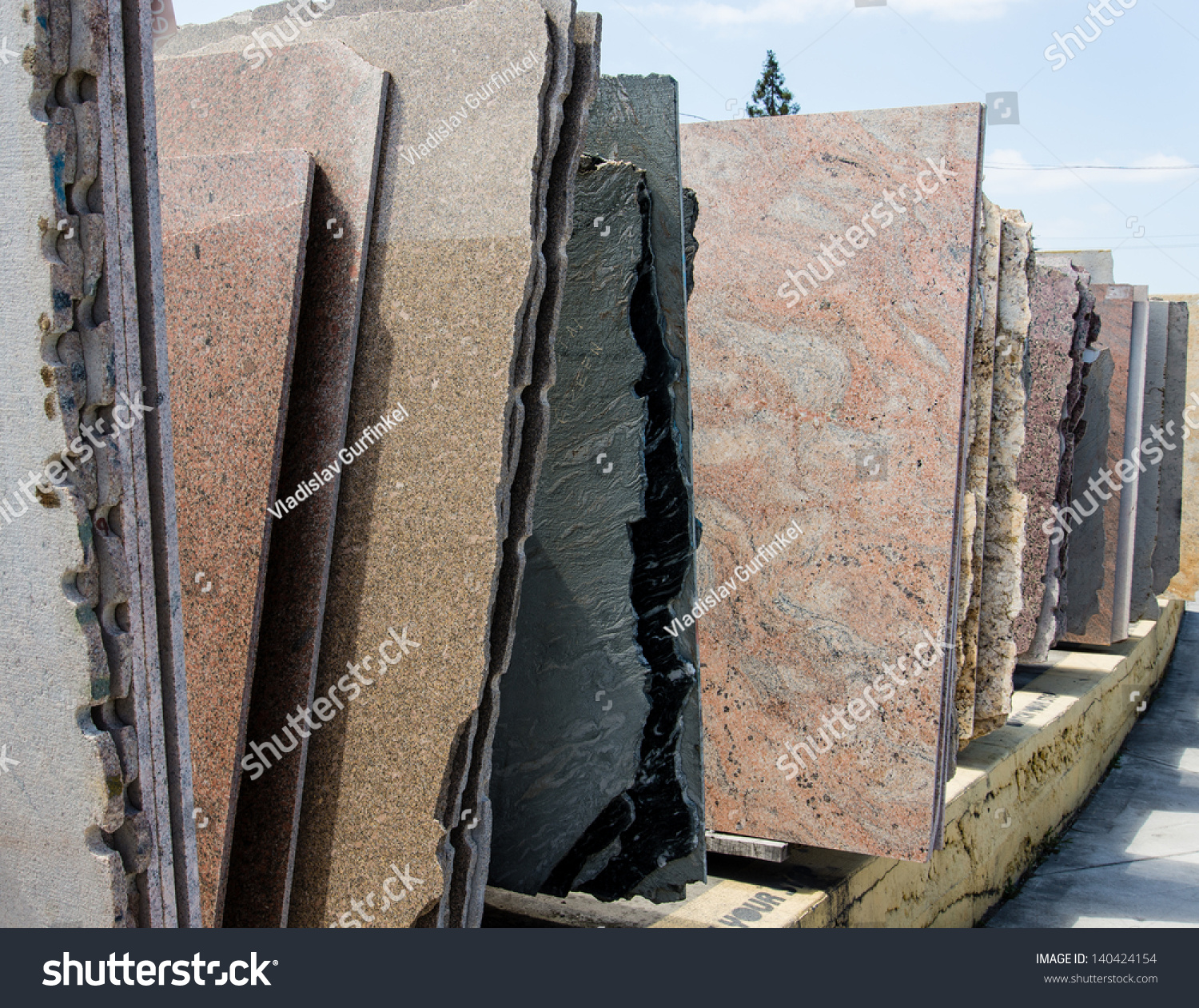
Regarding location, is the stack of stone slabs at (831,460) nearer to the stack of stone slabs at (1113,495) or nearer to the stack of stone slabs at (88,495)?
the stack of stone slabs at (88,495)

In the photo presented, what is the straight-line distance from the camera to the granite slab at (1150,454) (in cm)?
766

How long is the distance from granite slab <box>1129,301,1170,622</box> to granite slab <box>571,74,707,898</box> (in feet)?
19.0

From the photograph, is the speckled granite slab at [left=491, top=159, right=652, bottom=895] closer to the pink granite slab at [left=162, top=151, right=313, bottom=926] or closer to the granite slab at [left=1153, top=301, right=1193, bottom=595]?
the pink granite slab at [left=162, top=151, right=313, bottom=926]

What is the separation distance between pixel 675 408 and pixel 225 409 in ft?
3.72

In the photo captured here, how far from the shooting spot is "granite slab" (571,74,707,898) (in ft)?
9.21

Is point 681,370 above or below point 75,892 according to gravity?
above

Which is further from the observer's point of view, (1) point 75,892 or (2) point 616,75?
(2) point 616,75

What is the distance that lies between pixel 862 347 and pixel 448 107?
1677 millimetres

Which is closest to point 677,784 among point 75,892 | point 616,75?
point 75,892

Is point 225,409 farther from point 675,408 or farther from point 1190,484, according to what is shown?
point 1190,484

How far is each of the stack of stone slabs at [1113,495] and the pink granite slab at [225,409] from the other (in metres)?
5.87

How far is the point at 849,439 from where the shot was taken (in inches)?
138

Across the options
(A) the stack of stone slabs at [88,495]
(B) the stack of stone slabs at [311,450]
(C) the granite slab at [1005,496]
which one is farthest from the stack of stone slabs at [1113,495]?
(A) the stack of stone slabs at [88,495]

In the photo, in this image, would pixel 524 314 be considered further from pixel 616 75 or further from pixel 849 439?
pixel 849 439
